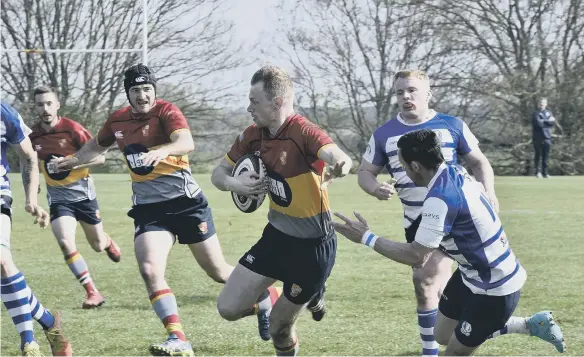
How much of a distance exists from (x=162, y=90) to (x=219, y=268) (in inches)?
993

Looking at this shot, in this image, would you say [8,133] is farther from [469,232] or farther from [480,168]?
[469,232]

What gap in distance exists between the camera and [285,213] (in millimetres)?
5438

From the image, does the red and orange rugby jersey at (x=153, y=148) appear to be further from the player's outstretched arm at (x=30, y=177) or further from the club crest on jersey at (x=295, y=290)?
the club crest on jersey at (x=295, y=290)

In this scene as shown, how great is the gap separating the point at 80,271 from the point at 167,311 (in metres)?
2.75

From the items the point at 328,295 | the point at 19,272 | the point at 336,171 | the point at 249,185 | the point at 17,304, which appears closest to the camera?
the point at 336,171

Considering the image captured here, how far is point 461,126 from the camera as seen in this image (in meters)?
6.09

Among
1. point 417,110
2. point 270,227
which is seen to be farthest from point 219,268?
point 417,110

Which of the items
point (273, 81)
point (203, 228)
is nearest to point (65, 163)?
point (203, 228)

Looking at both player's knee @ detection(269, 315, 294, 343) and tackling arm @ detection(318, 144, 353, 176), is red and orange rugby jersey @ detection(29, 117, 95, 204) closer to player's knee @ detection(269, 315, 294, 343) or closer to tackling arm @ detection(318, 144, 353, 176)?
player's knee @ detection(269, 315, 294, 343)

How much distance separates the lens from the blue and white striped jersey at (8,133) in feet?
20.2

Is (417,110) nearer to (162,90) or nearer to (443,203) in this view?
(443,203)

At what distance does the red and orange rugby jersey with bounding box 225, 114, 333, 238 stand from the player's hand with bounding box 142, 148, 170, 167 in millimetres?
899

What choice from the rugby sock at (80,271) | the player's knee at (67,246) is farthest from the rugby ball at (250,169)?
the player's knee at (67,246)

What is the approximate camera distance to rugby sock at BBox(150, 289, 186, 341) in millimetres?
5988
